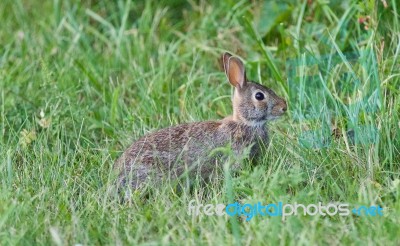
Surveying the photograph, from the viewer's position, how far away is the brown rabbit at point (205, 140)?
4879mm

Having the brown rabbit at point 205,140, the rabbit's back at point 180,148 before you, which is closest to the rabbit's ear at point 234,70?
the brown rabbit at point 205,140

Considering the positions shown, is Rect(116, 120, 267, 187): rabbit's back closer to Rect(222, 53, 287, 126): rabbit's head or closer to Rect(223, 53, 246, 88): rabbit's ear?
Rect(222, 53, 287, 126): rabbit's head

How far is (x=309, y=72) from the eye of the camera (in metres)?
5.96

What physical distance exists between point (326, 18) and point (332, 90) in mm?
1007

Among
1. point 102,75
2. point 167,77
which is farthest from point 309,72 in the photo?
point 102,75

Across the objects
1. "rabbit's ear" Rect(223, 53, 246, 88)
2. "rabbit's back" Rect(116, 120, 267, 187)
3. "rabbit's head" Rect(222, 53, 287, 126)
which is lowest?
"rabbit's back" Rect(116, 120, 267, 187)

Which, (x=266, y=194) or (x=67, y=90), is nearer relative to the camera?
(x=266, y=194)

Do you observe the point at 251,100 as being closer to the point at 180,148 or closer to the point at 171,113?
the point at 180,148

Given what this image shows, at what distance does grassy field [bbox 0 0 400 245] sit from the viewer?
4.05 meters

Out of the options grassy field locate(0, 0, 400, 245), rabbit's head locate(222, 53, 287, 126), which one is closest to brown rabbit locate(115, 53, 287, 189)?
rabbit's head locate(222, 53, 287, 126)

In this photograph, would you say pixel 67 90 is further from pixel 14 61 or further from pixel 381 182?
pixel 381 182

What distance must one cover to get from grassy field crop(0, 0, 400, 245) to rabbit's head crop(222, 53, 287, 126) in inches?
6.3

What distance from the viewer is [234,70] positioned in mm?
5191

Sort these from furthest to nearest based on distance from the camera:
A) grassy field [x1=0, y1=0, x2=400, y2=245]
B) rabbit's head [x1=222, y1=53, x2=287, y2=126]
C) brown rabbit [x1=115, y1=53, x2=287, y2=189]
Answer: rabbit's head [x1=222, y1=53, x2=287, y2=126] < brown rabbit [x1=115, y1=53, x2=287, y2=189] < grassy field [x1=0, y1=0, x2=400, y2=245]
